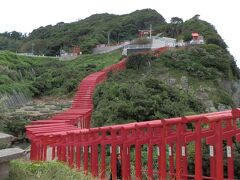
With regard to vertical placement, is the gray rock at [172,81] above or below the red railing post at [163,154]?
above

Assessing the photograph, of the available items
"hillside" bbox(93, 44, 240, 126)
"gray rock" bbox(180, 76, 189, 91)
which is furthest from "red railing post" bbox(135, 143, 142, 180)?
"gray rock" bbox(180, 76, 189, 91)

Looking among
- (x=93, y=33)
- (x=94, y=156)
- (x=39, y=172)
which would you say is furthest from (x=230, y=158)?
(x=93, y=33)

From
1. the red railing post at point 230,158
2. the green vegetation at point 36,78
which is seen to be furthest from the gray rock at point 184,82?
the red railing post at point 230,158

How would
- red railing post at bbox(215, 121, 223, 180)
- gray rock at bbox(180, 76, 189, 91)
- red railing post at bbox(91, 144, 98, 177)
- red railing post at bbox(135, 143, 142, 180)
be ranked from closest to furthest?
1. red railing post at bbox(215, 121, 223, 180)
2. red railing post at bbox(135, 143, 142, 180)
3. red railing post at bbox(91, 144, 98, 177)
4. gray rock at bbox(180, 76, 189, 91)

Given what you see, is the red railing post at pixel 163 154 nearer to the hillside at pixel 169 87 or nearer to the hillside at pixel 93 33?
the hillside at pixel 169 87

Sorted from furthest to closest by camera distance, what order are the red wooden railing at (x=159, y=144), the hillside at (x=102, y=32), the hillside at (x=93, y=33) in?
the hillside at (x=93, y=33), the hillside at (x=102, y=32), the red wooden railing at (x=159, y=144)

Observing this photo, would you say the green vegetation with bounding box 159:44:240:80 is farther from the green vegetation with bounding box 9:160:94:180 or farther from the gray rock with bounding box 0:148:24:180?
the gray rock with bounding box 0:148:24:180

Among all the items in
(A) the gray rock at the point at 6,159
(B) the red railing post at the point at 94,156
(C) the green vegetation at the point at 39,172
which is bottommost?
(B) the red railing post at the point at 94,156

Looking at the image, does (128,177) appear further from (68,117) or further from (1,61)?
(1,61)

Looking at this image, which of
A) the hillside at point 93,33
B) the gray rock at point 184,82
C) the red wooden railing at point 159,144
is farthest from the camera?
the hillside at point 93,33

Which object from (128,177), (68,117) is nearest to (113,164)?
(128,177)

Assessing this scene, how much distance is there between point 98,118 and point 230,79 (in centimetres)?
1960

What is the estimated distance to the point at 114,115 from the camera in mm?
21078

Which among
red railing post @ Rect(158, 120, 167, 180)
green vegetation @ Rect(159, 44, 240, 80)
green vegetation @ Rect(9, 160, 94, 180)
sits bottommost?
red railing post @ Rect(158, 120, 167, 180)
